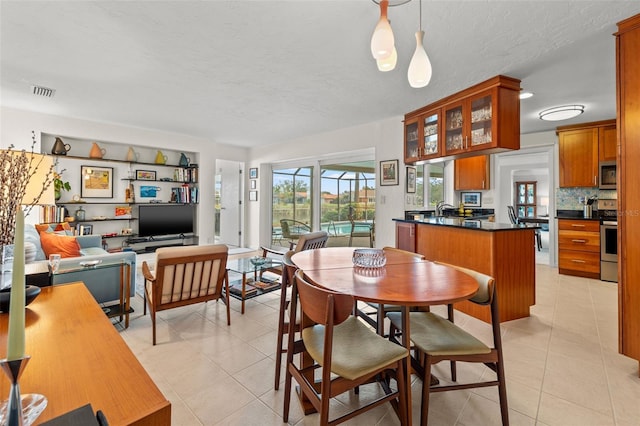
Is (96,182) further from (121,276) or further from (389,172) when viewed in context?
(389,172)

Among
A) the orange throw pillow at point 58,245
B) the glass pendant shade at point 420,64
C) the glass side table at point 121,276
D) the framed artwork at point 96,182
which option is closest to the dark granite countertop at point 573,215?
the glass pendant shade at point 420,64

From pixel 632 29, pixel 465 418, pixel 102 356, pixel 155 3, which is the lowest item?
pixel 465 418

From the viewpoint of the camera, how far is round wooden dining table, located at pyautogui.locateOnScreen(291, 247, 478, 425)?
1307 millimetres

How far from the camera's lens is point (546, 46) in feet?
7.99

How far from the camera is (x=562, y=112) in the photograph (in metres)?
3.95

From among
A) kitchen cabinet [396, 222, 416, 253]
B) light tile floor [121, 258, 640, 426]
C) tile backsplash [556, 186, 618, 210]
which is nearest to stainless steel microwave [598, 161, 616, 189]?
tile backsplash [556, 186, 618, 210]

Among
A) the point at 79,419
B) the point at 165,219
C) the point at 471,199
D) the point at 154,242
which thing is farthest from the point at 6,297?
the point at 471,199

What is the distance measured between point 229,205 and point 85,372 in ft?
21.4

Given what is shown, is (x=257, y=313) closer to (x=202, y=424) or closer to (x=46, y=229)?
(x=202, y=424)

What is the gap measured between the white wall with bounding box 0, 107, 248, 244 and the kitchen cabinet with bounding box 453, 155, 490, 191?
4.68 metres

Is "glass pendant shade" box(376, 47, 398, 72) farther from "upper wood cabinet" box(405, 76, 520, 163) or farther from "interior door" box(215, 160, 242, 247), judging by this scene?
"interior door" box(215, 160, 242, 247)

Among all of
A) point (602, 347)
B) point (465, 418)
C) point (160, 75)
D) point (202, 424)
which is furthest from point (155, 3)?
point (602, 347)

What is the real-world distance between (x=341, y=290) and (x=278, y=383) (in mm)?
963

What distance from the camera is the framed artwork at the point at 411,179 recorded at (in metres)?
4.39
